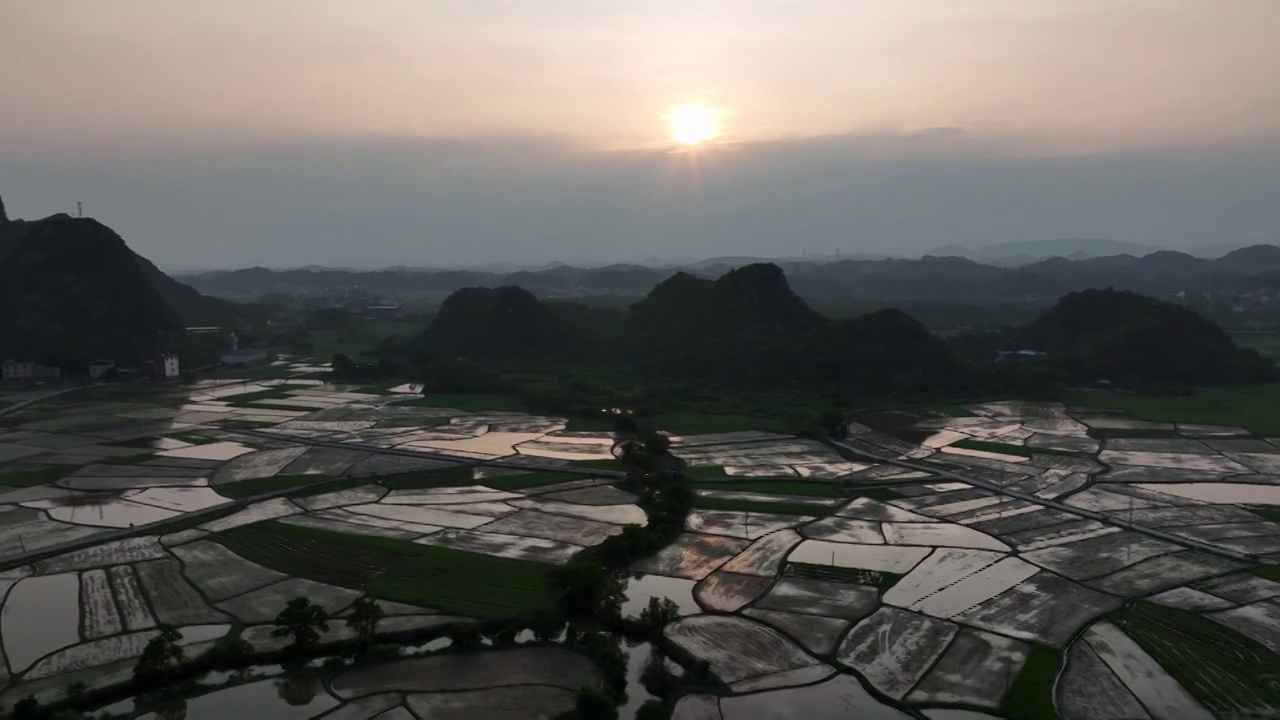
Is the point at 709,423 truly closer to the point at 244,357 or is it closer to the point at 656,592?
the point at 656,592

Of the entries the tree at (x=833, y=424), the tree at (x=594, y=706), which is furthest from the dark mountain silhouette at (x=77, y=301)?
the tree at (x=594, y=706)

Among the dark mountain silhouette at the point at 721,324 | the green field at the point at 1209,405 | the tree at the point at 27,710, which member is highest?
the dark mountain silhouette at the point at 721,324

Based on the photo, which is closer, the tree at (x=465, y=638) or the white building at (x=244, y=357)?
the tree at (x=465, y=638)

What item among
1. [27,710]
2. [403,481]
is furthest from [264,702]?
[403,481]

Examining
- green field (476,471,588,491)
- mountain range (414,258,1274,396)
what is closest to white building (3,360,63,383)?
mountain range (414,258,1274,396)

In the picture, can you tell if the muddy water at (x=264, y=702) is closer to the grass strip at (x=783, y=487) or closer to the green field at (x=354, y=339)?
the grass strip at (x=783, y=487)
